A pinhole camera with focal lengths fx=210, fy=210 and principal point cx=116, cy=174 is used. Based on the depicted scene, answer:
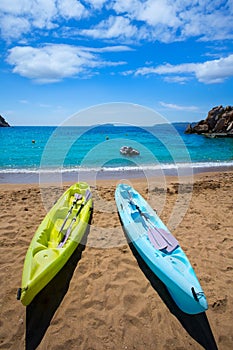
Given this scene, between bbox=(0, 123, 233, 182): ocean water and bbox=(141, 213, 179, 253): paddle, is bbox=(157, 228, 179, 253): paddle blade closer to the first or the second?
bbox=(141, 213, 179, 253): paddle

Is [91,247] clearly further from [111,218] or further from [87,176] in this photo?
[87,176]

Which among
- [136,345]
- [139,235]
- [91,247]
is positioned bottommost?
[136,345]

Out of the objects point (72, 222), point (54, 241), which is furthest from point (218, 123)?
point (54, 241)

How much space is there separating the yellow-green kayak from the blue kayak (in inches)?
40.3

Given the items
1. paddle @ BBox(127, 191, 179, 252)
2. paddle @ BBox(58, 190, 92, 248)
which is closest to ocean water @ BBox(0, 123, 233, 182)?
paddle @ BBox(58, 190, 92, 248)

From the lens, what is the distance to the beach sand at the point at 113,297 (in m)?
2.44

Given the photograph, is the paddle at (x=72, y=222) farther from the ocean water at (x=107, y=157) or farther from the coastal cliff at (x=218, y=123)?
the coastal cliff at (x=218, y=123)

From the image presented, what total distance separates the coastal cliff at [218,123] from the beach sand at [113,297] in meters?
36.1

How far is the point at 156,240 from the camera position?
3650 mm

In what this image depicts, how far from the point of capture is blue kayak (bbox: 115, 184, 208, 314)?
253cm

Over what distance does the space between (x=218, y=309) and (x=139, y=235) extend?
1.55m

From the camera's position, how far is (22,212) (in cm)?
546

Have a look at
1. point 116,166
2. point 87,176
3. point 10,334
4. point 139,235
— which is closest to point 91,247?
point 139,235

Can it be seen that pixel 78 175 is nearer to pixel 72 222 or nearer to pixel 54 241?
pixel 72 222
